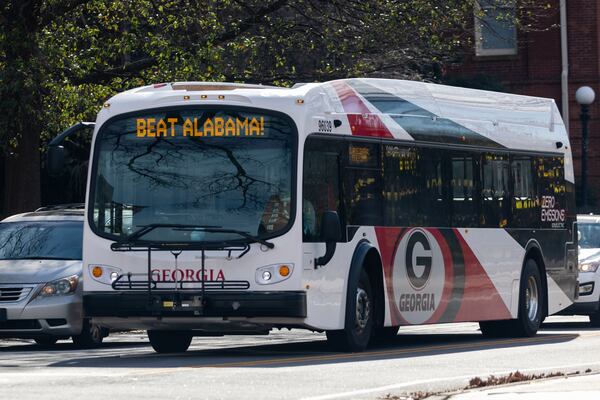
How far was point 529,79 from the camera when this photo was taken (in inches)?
1656

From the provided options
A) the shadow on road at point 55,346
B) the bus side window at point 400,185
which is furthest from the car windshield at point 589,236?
the shadow on road at point 55,346

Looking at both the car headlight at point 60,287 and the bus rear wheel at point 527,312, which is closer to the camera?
the car headlight at point 60,287

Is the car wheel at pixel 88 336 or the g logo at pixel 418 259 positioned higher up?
the g logo at pixel 418 259

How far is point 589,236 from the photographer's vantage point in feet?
80.8

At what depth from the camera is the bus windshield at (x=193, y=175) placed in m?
15.4

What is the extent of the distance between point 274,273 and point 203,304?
0.74 metres

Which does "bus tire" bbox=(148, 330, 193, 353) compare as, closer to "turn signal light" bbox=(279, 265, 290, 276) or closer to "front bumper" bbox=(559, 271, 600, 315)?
"turn signal light" bbox=(279, 265, 290, 276)

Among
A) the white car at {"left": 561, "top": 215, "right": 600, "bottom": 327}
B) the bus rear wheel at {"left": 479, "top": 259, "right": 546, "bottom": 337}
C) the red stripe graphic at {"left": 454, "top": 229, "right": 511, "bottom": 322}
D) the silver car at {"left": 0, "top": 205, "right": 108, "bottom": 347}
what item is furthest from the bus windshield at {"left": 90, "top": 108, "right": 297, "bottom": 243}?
the white car at {"left": 561, "top": 215, "right": 600, "bottom": 327}

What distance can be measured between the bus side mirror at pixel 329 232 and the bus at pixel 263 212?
13 mm

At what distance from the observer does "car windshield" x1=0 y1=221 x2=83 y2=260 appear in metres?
19.2

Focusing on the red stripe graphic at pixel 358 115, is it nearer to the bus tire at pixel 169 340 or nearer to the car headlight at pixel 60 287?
the bus tire at pixel 169 340

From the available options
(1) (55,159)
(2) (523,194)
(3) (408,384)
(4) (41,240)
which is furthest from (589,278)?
(3) (408,384)

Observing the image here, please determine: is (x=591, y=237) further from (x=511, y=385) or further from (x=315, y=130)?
(x=511, y=385)

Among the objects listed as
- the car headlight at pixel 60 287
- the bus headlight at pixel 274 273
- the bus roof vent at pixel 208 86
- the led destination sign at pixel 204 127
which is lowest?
the car headlight at pixel 60 287
